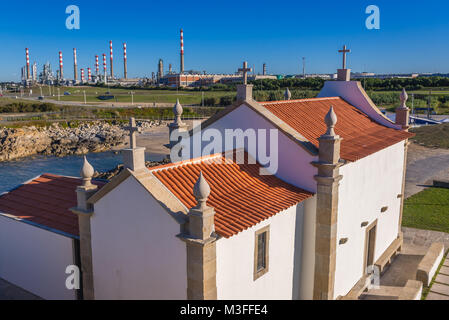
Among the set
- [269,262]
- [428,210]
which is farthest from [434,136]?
[269,262]

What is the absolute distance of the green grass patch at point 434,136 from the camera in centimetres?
4975

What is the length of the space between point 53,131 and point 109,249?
61.6 metres

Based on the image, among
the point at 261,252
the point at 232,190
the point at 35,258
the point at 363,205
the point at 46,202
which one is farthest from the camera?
the point at 363,205

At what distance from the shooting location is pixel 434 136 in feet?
174

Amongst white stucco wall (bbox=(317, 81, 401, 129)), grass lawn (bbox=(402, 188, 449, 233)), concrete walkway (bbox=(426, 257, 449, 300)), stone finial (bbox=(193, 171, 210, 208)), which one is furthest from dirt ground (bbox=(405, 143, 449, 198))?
stone finial (bbox=(193, 171, 210, 208))

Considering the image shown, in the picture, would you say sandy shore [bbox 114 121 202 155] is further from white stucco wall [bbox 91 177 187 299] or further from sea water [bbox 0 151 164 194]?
white stucco wall [bbox 91 177 187 299]

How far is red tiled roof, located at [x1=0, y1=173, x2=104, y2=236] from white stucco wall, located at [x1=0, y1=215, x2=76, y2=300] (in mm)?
334

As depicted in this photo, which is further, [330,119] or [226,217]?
[330,119]

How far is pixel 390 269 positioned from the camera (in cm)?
1645

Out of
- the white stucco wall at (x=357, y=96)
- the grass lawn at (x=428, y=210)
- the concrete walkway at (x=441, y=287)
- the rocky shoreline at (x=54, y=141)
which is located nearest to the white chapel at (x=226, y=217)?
the white stucco wall at (x=357, y=96)

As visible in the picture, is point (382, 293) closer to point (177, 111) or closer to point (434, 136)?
point (177, 111)

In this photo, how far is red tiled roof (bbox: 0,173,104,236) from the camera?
1259 cm

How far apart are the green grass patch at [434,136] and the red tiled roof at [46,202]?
154ft

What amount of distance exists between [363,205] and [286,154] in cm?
384
